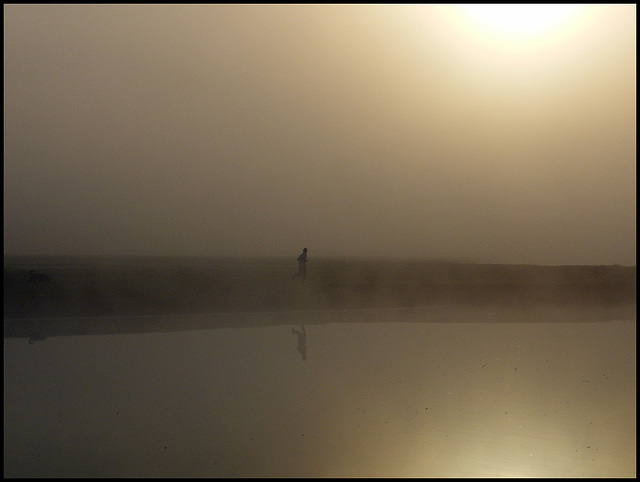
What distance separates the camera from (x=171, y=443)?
24.8 ft

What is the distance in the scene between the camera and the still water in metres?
7.11

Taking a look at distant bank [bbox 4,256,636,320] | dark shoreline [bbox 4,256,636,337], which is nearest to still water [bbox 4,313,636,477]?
dark shoreline [bbox 4,256,636,337]

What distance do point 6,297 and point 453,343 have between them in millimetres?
13311

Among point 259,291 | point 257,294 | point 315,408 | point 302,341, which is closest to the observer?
point 315,408

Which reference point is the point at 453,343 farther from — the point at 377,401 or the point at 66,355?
the point at 66,355

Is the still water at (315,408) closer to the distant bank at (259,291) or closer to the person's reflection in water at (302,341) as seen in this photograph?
the person's reflection in water at (302,341)

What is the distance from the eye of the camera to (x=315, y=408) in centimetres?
923

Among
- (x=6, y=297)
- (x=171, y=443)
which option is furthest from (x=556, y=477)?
(x=6, y=297)

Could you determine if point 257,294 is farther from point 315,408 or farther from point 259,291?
point 315,408

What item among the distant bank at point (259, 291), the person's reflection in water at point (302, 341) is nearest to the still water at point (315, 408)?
the person's reflection in water at point (302, 341)

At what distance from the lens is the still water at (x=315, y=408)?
7.11 metres

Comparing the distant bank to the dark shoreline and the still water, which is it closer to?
the dark shoreline

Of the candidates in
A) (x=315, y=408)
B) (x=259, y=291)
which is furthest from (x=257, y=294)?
(x=315, y=408)

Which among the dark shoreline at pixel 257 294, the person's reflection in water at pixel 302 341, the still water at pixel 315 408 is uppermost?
the dark shoreline at pixel 257 294
